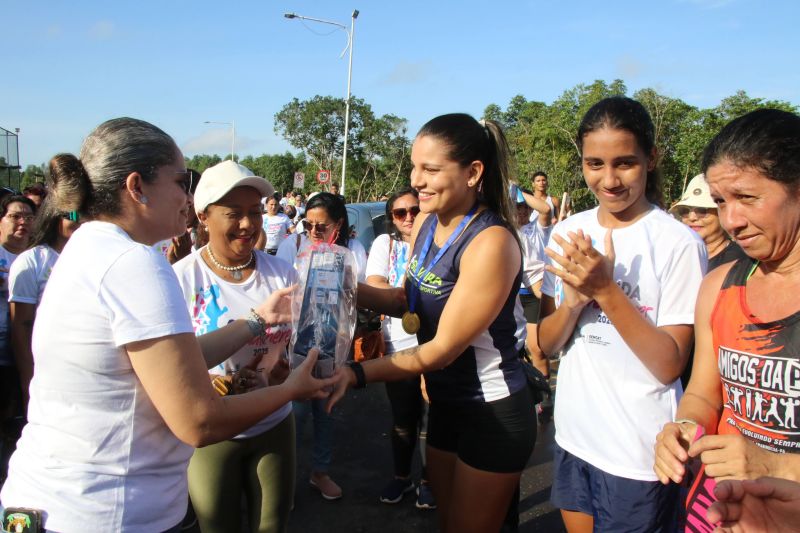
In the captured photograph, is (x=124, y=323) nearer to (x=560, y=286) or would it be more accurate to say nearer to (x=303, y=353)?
(x=303, y=353)

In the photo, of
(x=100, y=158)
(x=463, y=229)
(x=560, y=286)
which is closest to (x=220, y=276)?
(x=100, y=158)

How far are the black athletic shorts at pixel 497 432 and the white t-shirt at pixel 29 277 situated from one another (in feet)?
11.0

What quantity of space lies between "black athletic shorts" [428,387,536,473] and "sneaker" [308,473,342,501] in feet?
6.87

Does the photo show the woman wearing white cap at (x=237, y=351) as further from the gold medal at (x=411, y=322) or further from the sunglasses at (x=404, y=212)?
the sunglasses at (x=404, y=212)

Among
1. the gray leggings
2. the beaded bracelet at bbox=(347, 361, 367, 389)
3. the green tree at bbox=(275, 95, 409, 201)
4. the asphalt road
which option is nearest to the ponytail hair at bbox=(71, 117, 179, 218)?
the beaded bracelet at bbox=(347, 361, 367, 389)

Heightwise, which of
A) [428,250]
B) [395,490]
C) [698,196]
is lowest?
[395,490]

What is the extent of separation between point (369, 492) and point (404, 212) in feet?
7.62

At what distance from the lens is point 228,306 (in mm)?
2580

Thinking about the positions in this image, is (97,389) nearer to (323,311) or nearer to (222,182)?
(323,311)

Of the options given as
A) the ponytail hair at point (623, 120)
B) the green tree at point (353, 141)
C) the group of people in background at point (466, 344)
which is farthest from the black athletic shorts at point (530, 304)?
the green tree at point (353, 141)

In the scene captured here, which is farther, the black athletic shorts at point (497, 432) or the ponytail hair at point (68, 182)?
the black athletic shorts at point (497, 432)

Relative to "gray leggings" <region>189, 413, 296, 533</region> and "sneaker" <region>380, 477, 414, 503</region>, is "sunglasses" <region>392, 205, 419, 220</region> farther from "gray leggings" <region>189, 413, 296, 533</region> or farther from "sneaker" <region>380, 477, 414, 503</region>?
"gray leggings" <region>189, 413, 296, 533</region>

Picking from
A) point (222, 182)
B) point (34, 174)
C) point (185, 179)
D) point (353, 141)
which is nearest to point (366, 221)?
point (222, 182)

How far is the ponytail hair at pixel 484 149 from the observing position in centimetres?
230
